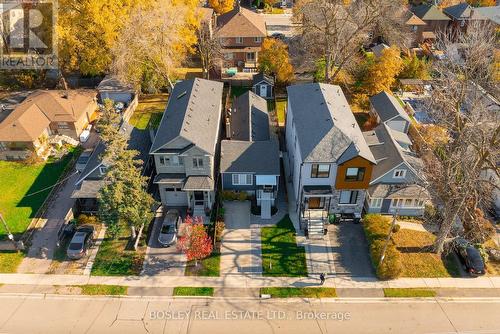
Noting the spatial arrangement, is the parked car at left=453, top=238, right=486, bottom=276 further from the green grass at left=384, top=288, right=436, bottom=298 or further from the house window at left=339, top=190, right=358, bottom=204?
the house window at left=339, top=190, right=358, bottom=204

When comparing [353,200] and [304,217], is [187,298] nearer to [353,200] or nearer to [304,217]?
[304,217]

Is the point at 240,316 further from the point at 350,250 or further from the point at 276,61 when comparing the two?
the point at 276,61

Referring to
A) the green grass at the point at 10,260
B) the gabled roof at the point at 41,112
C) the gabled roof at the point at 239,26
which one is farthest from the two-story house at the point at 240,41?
the green grass at the point at 10,260

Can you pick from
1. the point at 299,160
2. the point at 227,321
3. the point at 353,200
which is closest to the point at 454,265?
the point at 353,200

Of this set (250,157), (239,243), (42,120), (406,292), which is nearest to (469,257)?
(406,292)

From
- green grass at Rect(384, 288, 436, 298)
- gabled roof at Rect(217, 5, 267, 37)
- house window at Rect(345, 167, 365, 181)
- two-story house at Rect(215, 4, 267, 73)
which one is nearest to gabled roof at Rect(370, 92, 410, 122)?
house window at Rect(345, 167, 365, 181)

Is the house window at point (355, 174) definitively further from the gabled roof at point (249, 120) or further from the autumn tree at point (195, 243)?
the autumn tree at point (195, 243)
